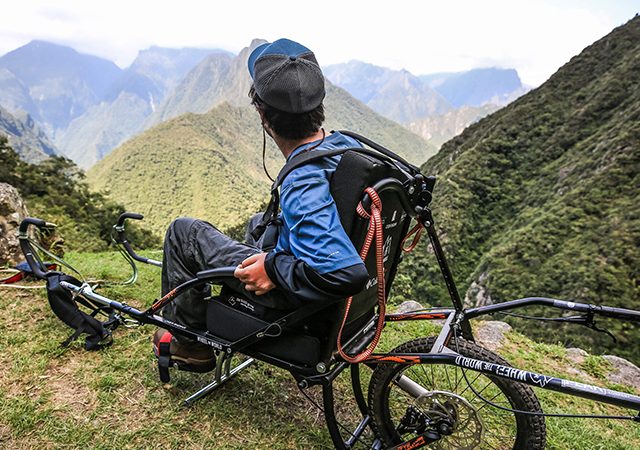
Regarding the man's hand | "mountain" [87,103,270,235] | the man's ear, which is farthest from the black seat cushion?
"mountain" [87,103,270,235]

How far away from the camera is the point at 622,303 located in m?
21.9

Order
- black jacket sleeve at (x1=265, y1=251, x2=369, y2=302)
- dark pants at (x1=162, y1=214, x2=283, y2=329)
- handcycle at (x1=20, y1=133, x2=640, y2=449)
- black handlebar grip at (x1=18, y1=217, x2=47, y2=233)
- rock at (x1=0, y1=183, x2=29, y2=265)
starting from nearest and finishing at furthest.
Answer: black jacket sleeve at (x1=265, y1=251, x2=369, y2=302) → handcycle at (x1=20, y1=133, x2=640, y2=449) → dark pants at (x1=162, y1=214, x2=283, y2=329) → black handlebar grip at (x1=18, y1=217, x2=47, y2=233) → rock at (x1=0, y1=183, x2=29, y2=265)

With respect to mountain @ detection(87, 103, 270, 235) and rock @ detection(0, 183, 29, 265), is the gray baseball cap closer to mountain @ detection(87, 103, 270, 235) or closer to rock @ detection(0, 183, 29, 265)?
rock @ detection(0, 183, 29, 265)

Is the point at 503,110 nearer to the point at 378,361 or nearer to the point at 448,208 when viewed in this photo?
the point at 448,208

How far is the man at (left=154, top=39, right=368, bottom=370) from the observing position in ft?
6.62

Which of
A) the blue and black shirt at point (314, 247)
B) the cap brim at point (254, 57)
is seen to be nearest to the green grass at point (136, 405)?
the blue and black shirt at point (314, 247)

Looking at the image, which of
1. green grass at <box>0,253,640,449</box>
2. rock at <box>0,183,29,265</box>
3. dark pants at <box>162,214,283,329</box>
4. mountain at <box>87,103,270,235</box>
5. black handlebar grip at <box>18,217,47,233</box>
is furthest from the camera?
mountain at <box>87,103,270,235</box>

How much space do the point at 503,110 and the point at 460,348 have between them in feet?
233

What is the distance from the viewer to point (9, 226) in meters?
5.75

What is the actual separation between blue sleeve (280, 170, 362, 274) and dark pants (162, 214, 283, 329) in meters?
0.67

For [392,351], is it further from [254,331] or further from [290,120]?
[290,120]

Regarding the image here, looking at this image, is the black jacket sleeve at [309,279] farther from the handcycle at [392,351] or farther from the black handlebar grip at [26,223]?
the black handlebar grip at [26,223]

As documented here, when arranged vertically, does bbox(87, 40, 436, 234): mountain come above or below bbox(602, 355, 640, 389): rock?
below

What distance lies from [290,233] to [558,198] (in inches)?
1620
